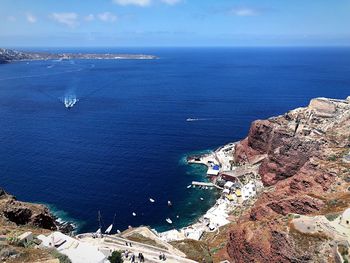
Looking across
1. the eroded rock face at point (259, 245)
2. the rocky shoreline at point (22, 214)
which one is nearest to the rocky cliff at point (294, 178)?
the eroded rock face at point (259, 245)

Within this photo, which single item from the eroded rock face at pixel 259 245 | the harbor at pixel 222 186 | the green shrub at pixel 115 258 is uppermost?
the green shrub at pixel 115 258

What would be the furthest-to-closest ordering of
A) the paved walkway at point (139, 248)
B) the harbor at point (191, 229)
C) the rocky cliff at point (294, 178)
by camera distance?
1. the rocky cliff at point (294, 178)
2. the paved walkway at point (139, 248)
3. the harbor at point (191, 229)

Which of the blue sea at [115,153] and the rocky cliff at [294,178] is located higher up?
the rocky cliff at [294,178]

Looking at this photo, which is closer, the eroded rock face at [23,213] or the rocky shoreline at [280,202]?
the rocky shoreline at [280,202]

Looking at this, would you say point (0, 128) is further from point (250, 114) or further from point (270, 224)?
point (270, 224)

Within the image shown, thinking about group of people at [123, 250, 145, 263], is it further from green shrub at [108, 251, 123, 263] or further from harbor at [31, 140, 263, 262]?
green shrub at [108, 251, 123, 263]

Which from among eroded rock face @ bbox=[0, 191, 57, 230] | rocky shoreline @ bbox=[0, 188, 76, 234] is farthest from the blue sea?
eroded rock face @ bbox=[0, 191, 57, 230]

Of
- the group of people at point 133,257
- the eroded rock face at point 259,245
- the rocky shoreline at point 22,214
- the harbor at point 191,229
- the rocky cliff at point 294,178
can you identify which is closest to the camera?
the harbor at point 191,229

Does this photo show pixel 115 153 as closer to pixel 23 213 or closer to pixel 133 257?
pixel 23 213

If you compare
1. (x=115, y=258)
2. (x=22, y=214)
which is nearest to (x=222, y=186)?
(x=22, y=214)

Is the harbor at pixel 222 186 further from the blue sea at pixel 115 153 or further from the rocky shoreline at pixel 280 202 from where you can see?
the blue sea at pixel 115 153

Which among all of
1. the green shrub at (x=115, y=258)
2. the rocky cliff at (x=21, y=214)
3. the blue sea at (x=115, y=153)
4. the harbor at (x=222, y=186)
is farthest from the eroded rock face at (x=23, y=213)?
the harbor at (x=222, y=186)
